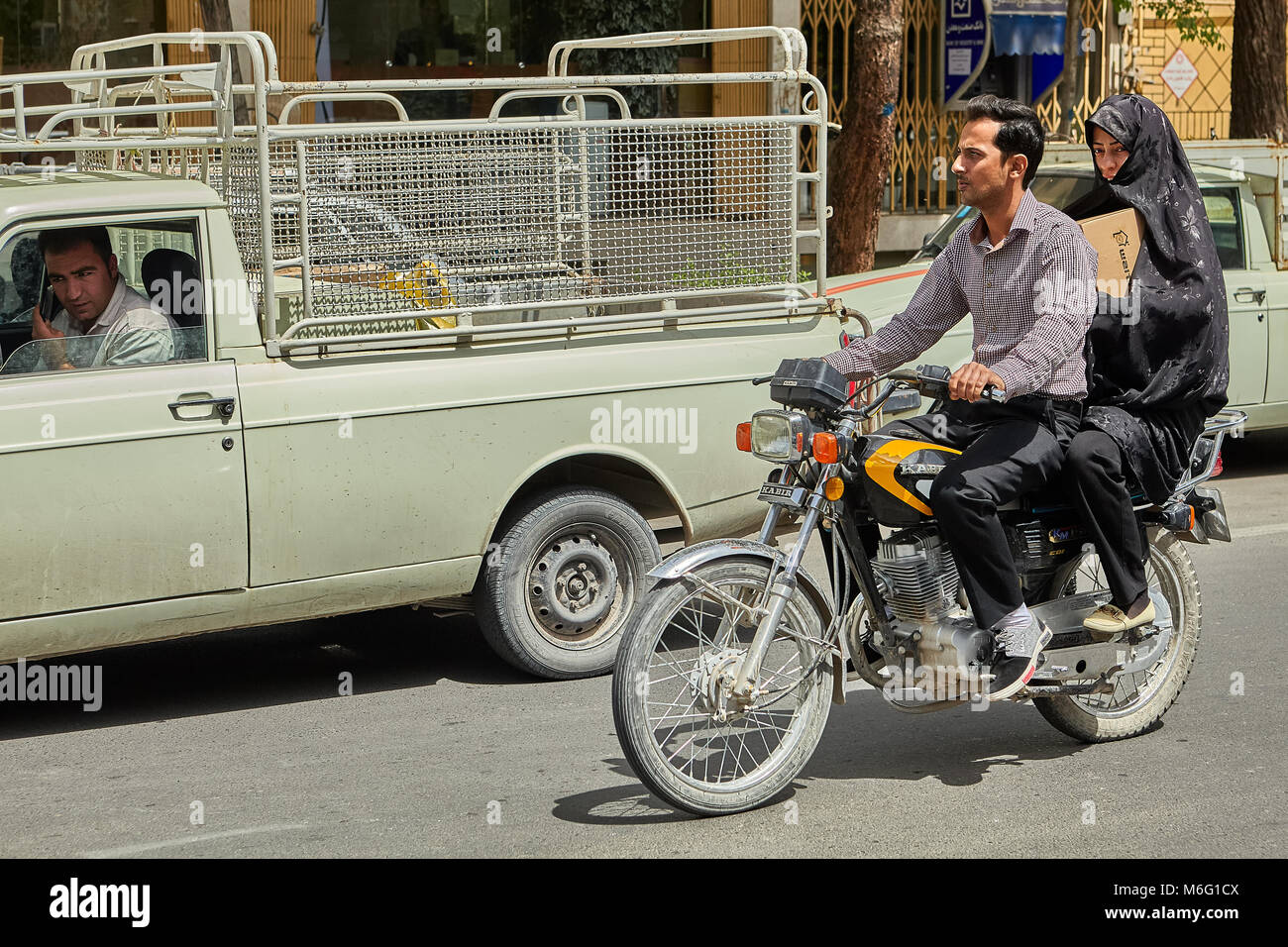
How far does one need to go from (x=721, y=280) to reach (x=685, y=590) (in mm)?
2529

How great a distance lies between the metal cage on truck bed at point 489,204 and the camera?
5.94 meters

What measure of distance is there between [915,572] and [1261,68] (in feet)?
39.2

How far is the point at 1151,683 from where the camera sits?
544 centimetres

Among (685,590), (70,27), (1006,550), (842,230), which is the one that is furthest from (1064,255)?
(70,27)

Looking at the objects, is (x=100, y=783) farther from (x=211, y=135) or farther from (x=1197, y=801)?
(x=1197, y=801)

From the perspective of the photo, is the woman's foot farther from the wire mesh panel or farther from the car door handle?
the car door handle

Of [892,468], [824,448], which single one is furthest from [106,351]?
[892,468]

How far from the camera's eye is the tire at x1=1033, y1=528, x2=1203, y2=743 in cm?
529

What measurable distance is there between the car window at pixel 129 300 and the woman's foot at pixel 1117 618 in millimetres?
3026

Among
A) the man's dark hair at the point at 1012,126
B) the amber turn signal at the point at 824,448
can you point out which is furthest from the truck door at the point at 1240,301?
the amber turn signal at the point at 824,448

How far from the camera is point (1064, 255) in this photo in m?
4.74

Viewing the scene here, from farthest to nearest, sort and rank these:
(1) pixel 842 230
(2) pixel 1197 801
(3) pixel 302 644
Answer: (1) pixel 842 230 → (3) pixel 302 644 → (2) pixel 1197 801

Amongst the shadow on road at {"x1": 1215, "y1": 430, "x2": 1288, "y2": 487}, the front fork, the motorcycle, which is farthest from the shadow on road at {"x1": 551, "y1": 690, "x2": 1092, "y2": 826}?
the shadow on road at {"x1": 1215, "y1": 430, "x2": 1288, "y2": 487}

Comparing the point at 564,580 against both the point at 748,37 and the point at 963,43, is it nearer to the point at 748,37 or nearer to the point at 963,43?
the point at 748,37
